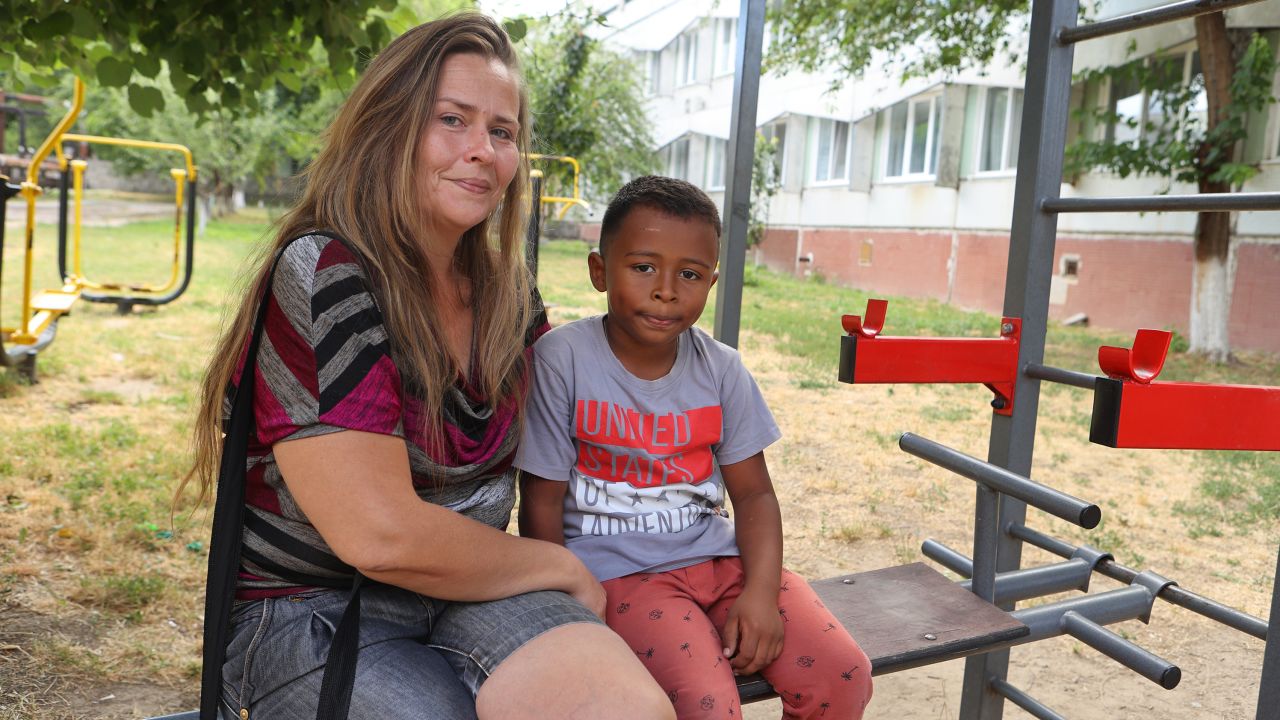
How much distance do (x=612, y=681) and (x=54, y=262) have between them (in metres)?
13.4

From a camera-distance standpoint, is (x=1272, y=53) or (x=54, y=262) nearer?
(x=1272, y=53)

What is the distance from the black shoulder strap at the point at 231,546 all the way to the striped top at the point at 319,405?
2 centimetres

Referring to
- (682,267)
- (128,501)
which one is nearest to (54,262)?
(128,501)

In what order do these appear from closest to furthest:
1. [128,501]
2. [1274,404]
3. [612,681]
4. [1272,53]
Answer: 1. [612,681]
2. [1274,404]
3. [128,501]
4. [1272,53]

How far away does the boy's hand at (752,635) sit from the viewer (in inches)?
62.2

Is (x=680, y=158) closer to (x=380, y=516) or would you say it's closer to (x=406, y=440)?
(x=406, y=440)

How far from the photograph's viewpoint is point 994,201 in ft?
40.5

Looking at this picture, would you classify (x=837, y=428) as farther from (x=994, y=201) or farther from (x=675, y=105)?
(x=675, y=105)

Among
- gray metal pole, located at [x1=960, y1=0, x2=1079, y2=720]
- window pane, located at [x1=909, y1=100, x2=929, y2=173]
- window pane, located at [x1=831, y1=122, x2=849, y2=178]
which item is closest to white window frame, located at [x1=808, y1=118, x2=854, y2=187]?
window pane, located at [x1=831, y1=122, x2=849, y2=178]

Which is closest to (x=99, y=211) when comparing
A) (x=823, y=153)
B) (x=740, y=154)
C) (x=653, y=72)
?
(x=653, y=72)

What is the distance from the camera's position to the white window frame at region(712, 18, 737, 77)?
19703 millimetres

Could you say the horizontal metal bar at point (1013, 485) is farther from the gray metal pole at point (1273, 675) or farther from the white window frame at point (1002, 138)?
the white window frame at point (1002, 138)

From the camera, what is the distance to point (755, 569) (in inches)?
66.0

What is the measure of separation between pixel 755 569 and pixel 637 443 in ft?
0.96
